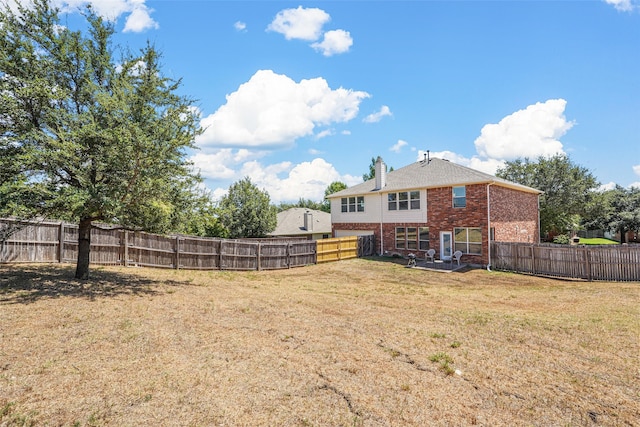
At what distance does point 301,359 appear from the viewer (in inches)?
231

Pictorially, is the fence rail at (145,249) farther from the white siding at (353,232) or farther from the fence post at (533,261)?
the fence post at (533,261)

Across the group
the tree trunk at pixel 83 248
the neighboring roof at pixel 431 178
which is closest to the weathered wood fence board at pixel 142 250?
the tree trunk at pixel 83 248

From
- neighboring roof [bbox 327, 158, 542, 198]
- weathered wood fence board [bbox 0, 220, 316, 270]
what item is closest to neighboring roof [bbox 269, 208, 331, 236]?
neighboring roof [bbox 327, 158, 542, 198]

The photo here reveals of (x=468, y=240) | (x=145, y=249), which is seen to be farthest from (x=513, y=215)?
(x=145, y=249)

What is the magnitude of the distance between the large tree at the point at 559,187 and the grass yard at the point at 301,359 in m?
27.3

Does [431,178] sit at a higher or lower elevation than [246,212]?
higher

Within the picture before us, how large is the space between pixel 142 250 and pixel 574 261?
21.4m

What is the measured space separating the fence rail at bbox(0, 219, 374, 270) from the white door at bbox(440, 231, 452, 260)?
7951 mm

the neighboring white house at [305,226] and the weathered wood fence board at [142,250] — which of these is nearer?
the weathered wood fence board at [142,250]

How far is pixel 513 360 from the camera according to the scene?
6102 millimetres

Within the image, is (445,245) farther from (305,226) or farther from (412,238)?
(305,226)

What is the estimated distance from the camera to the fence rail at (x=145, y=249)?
13414 millimetres

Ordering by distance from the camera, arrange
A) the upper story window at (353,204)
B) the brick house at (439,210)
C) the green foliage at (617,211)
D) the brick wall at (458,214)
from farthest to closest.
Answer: the green foliage at (617,211) → the upper story window at (353,204) → the brick house at (439,210) → the brick wall at (458,214)

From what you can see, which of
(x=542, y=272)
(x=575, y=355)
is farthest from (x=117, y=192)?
(x=542, y=272)
